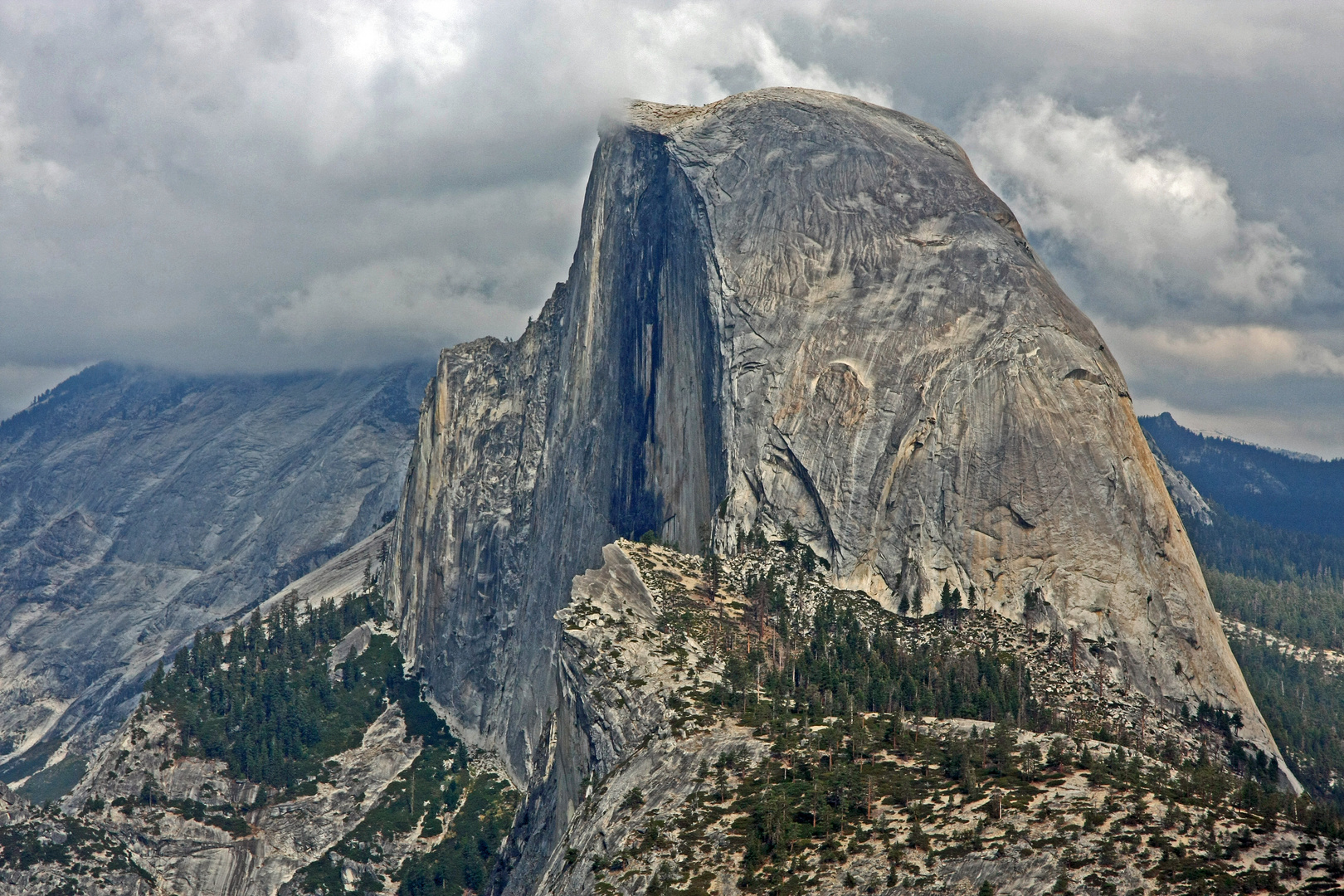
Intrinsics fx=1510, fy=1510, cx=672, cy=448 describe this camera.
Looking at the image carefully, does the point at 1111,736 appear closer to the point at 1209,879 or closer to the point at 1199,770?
the point at 1199,770

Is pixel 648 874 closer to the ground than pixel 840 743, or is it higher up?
closer to the ground

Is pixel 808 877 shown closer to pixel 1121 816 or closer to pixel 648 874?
pixel 648 874

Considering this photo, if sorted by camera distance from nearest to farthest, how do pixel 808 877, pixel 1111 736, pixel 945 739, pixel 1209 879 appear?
pixel 1209 879
pixel 808 877
pixel 945 739
pixel 1111 736

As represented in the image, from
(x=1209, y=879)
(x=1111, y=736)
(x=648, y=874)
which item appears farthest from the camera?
(x=1111, y=736)

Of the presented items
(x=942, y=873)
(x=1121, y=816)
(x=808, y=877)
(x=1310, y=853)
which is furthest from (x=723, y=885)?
(x=1310, y=853)

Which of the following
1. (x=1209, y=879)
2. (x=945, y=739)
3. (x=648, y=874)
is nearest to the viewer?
(x=1209, y=879)

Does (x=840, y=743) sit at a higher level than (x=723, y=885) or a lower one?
higher

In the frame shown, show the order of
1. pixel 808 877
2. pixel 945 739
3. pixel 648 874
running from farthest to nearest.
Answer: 1. pixel 945 739
2. pixel 648 874
3. pixel 808 877

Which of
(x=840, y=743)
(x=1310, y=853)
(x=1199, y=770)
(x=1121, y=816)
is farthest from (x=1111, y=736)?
(x=1310, y=853)

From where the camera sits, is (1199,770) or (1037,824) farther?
(1199,770)
